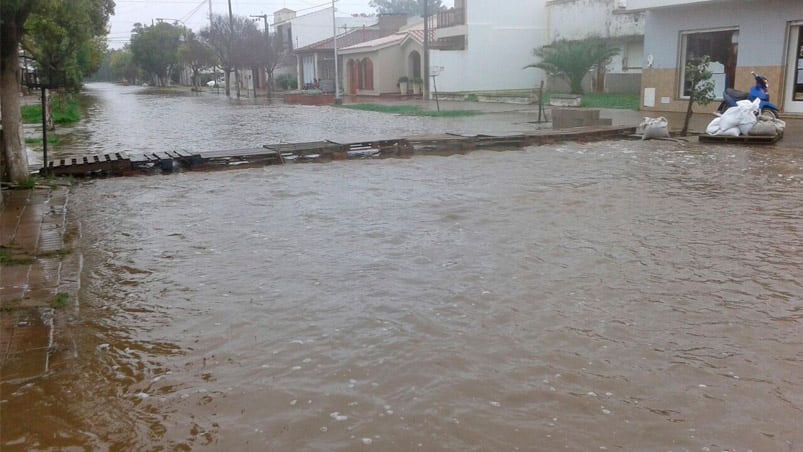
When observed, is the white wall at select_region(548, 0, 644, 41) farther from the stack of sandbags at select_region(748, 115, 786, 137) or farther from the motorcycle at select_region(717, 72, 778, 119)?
the stack of sandbags at select_region(748, 115, 786, 137)

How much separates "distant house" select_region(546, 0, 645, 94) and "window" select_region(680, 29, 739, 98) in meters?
9.75

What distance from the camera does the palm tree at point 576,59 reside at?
103 feet

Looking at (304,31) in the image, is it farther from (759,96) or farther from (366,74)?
(759,96)

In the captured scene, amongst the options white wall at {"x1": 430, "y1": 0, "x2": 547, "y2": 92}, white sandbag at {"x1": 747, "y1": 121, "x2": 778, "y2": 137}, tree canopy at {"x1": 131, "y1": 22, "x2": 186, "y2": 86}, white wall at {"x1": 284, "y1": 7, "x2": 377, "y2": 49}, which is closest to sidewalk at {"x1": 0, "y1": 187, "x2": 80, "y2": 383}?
white sandbag at {"x1": 747, "y1": 121, "x2": 778, "y2": 137}

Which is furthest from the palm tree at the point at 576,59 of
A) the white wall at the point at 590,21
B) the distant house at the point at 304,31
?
the distant house at the point at 304,31

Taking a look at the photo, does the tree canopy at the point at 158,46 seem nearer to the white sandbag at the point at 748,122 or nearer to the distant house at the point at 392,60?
the distant house at the point at 392,60

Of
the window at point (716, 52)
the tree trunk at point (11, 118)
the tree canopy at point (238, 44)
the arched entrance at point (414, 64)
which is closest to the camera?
the tree trunk at point (11, 118)

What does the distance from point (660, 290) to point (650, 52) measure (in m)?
20.2

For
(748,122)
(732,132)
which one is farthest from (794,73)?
(732,132)

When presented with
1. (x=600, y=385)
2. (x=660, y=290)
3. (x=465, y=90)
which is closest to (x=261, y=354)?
(x=600, y=385)

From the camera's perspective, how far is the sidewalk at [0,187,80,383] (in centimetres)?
452

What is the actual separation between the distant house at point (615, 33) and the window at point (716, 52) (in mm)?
9747

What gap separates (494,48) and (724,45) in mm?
18627

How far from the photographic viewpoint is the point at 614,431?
12.1 feet
